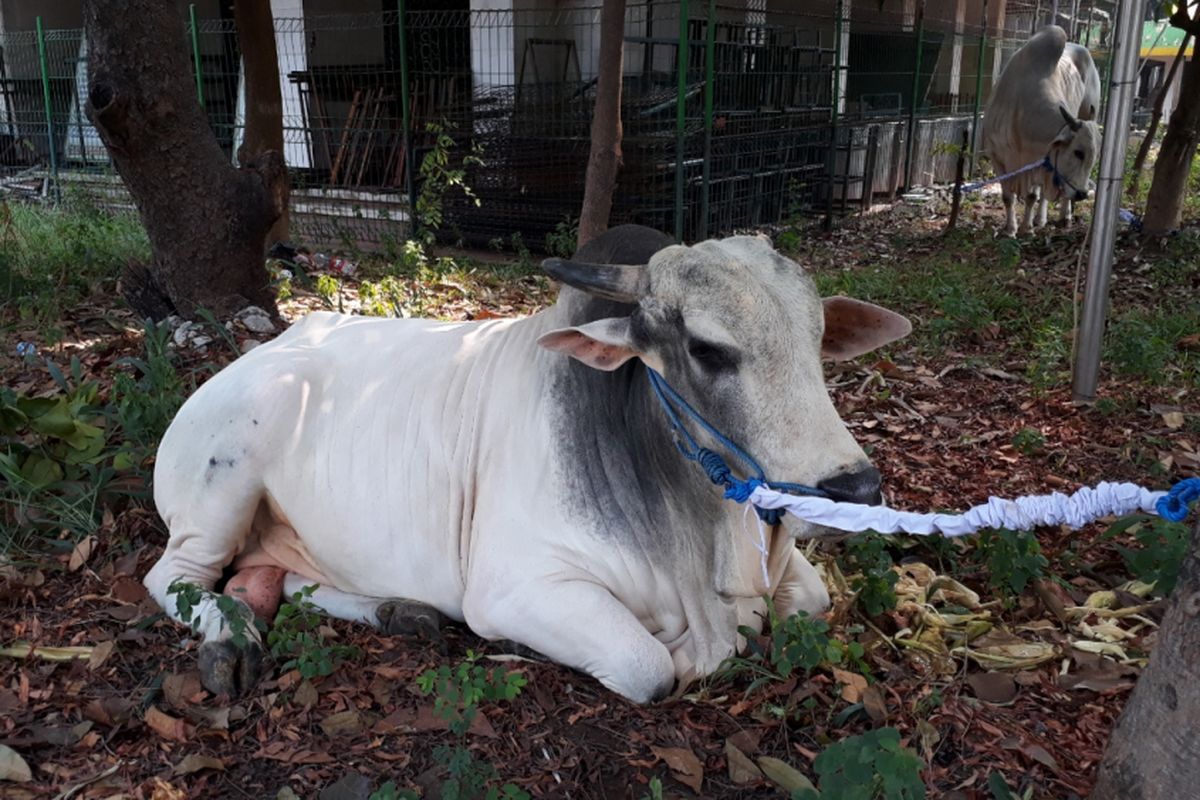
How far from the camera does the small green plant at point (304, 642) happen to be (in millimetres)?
2646

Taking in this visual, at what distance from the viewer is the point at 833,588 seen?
305 cm

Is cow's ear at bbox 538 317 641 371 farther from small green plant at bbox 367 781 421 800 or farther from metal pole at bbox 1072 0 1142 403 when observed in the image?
metal pole at bbox 1072 0 1142 403

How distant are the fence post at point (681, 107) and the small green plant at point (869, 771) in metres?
6.68

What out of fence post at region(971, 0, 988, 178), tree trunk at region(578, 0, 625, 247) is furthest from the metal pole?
fence post at region(971, 0, 988, 178)

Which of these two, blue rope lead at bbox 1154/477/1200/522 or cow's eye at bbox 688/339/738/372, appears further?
cow's eye at bbox 688/339/738/372

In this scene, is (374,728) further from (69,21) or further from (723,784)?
(69,21)

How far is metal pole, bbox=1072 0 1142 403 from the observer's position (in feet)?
13.9

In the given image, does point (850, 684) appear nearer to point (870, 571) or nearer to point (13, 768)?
point (870, 571)

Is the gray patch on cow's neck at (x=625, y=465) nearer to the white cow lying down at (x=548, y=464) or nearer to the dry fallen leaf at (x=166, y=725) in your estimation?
the white cow lying down at (x=548, y=464)

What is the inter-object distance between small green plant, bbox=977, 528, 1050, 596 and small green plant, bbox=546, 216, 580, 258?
5277mm

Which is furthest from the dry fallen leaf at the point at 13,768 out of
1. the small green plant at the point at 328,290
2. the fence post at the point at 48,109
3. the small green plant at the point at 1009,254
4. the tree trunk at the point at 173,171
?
the fence post at the point at 48,109

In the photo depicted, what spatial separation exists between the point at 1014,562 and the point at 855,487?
39.1 inches

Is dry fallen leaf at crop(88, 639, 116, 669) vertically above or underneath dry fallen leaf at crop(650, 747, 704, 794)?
underneath

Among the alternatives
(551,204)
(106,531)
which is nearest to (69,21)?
(551,204)
